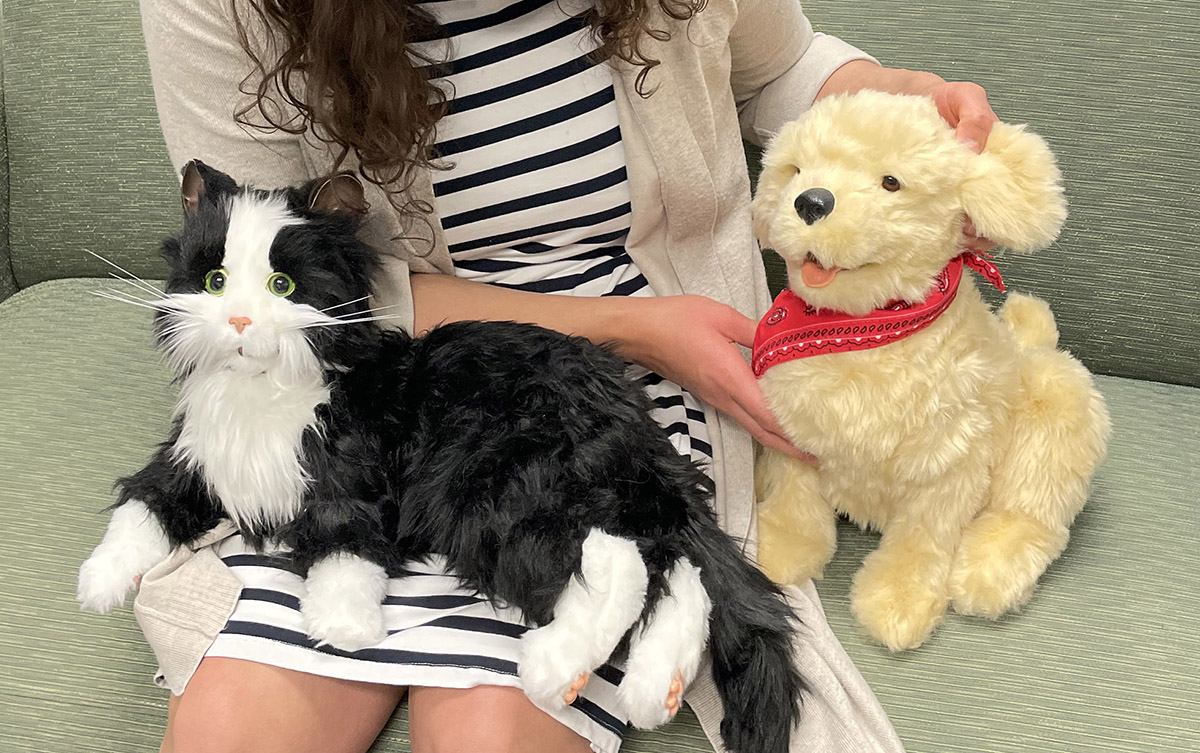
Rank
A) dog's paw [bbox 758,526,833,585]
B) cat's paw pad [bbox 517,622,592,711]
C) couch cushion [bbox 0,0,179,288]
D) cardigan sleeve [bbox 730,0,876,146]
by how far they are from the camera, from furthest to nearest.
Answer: couch cushion [bbox 0,0,179,288] → cardigan sleeve [bbox 730,0,876,146] → dog's paw [bbox 758,526,833,585] → cat's paw pad [bbox 517,622,592,711]

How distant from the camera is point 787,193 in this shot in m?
0.81

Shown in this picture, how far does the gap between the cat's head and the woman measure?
140 mm

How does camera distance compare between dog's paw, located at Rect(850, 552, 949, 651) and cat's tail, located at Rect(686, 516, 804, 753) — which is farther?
dog's paw, located at Rect(850, 552, 949, 651)

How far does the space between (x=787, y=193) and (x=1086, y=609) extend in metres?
0.51

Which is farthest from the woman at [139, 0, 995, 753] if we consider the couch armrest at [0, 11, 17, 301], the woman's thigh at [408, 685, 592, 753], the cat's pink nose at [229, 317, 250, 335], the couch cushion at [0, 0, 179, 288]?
the couch armrest at [0, 11, 17, 301]

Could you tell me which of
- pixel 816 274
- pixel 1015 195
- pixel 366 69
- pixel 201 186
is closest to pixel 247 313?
pixel 201 186

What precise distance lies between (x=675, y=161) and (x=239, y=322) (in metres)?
0.46

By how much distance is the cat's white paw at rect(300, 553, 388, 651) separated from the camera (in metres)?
0.76

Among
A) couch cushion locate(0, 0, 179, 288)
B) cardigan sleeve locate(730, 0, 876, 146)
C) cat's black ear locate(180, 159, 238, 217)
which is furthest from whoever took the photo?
couch cushion locate(0, 0, 179, 288)

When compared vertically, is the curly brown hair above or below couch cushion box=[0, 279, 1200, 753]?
above

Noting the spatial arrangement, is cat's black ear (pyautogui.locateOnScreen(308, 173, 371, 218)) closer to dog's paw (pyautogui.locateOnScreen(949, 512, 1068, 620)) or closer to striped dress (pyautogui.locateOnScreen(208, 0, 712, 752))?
striped dress (pyautogui.locateOnScreen(208, 0, 712, 752))

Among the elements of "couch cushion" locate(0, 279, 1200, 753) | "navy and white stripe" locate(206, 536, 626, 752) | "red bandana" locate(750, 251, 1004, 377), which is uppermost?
"red bandana" locate(750, 251, 1004, 377)

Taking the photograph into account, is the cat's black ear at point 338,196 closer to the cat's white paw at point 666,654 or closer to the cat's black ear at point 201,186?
the cat's black ear at point 201,186

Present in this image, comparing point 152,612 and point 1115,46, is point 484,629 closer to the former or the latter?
point 152,612
